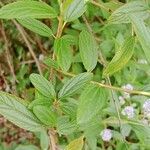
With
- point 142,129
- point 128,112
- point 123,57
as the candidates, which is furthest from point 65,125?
point 128,112

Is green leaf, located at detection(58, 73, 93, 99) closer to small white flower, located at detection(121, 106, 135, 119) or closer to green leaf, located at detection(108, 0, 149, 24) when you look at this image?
green leaf, located at detection(108, 0, 149, 24)

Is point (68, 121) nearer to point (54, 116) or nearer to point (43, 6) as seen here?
point (54, 116)

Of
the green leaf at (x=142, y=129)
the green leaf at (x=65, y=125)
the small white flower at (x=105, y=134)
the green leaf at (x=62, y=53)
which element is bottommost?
the small white flower at (x=105, y=134)

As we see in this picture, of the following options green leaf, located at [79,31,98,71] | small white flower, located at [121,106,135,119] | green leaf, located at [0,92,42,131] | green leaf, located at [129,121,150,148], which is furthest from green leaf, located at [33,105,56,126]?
small white flower, located at [121,106,135,119]

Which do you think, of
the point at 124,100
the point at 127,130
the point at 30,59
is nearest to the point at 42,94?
the point at 127,130

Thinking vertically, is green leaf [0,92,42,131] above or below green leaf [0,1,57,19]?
below

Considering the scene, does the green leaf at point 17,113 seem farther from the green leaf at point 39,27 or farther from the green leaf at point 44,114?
the green leaf at point 39,27

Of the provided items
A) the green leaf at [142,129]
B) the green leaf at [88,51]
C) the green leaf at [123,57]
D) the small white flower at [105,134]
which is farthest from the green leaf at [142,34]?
the small white flower at [105,134]
